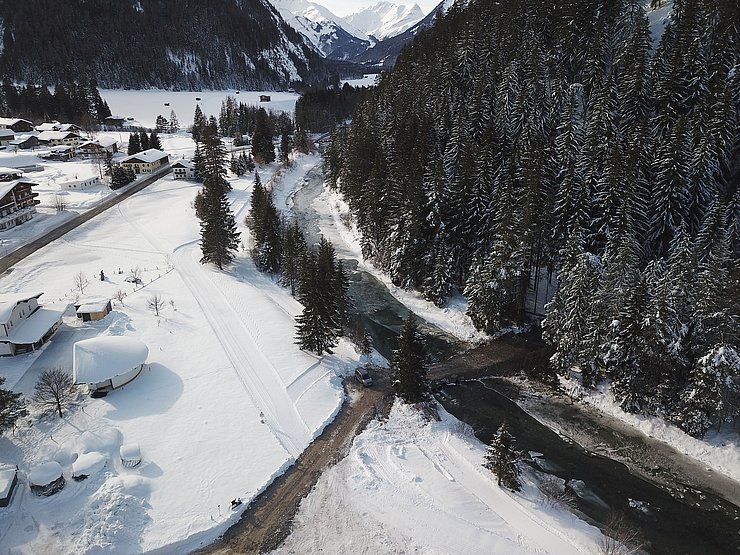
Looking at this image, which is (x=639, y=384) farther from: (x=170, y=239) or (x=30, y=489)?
(x=170, y=239)

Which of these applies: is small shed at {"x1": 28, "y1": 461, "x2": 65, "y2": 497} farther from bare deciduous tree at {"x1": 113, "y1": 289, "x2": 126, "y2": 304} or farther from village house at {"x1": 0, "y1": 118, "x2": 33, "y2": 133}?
village house at {"x1": 0, "y1": 118, "x2": 33, "y2": 133}

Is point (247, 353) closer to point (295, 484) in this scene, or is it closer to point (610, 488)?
point (295, 484)

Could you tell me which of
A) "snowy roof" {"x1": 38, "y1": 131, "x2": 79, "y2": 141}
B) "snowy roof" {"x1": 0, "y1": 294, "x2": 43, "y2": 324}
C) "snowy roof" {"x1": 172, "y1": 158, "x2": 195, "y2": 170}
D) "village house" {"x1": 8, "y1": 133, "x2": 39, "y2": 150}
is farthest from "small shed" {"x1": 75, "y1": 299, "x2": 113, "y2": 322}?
"village house" {"x1": 8, "y1": 133, "x2": 39, "y2": 150}

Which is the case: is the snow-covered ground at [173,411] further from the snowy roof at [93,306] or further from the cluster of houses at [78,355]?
the snowy roof at [93,306]

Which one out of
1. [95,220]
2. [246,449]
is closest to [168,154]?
[95,220]

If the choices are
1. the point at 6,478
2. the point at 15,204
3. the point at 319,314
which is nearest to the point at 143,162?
the point at 15,204

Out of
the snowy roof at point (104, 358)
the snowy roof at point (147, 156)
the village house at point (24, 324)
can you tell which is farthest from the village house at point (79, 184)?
the snowy roof at point (104, 358)

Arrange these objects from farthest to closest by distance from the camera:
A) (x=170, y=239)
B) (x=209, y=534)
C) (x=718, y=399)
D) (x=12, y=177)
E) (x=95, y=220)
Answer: (x=12, y=177), (x=95, y=220), (x=170, y=239), (x=718, y=399), (x=209, y=534)

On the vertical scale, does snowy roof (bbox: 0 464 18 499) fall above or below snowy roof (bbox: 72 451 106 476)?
above
